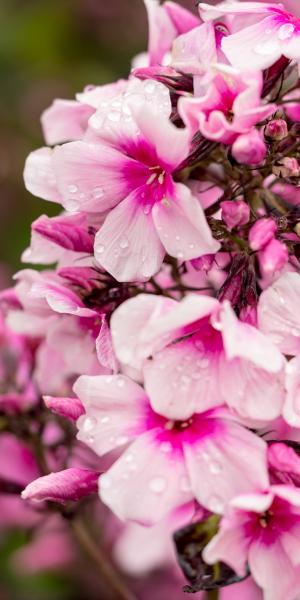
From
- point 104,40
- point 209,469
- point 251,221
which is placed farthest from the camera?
point 104,40

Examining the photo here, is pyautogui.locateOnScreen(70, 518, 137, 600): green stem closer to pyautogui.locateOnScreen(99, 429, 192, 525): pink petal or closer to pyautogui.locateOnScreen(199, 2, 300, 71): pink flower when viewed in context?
pyautogui.locateOnScreen(99, 429, 192, 525): pink petal

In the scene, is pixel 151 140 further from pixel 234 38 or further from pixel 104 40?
pixel 104 40

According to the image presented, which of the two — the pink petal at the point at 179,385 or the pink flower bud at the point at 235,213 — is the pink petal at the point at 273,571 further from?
the pink flower bud at the point at 235,213

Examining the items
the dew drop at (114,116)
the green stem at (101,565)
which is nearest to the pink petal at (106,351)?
the dew drop at (114,116)

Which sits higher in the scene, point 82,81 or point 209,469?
point 209,469

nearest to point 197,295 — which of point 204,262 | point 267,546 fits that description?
point 204,262

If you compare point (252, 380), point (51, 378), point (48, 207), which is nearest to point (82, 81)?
point (48, 207)
